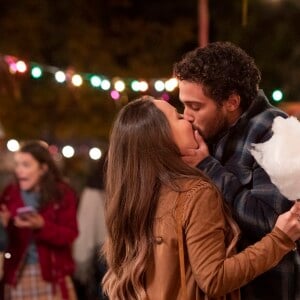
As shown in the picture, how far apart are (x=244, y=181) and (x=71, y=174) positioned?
10.4 meters

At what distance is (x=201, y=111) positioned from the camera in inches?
129

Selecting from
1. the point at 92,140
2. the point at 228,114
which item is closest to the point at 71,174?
the point at 92,140

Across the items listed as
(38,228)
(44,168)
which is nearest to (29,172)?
(44,168)

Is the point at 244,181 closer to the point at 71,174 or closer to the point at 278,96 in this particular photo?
the point at 278,96

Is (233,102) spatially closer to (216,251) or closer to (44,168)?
(216,251)

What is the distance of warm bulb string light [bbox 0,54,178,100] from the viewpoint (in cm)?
816

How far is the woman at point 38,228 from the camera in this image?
20.1ft

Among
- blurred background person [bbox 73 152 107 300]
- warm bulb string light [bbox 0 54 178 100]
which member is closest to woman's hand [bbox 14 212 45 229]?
blurred background person [bbox 73 152 107 300]

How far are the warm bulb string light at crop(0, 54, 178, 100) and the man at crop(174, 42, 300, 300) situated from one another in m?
5.01

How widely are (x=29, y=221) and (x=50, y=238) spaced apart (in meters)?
0.21

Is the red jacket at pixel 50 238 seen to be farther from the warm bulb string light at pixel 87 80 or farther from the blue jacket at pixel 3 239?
the warm bulb string light at pixel 87 80

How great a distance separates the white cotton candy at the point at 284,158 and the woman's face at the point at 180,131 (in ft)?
0.86

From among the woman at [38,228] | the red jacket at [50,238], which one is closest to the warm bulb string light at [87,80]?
the woman at [38,228]

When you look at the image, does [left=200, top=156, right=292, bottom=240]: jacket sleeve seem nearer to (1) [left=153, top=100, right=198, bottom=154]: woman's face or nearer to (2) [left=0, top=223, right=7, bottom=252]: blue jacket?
(1) [left=153, top=100, right=198, bottom=154]: woman's face
